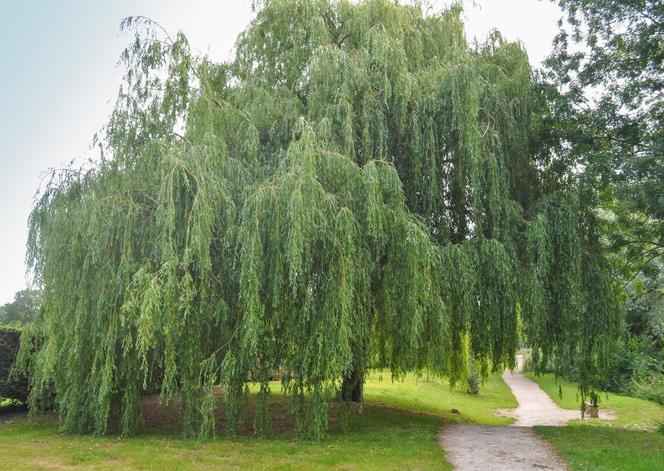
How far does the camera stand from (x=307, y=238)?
8344 millimetres

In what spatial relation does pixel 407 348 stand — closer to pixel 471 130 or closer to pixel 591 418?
pixel 471 130

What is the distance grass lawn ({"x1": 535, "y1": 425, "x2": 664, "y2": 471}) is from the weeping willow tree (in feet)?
3.66

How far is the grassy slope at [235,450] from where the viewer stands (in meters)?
7.66

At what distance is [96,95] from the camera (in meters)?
11.4

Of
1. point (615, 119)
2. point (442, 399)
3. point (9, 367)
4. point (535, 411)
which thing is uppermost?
point (615, 119)

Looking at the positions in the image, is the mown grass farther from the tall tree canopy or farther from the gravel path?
the tall tree canopy

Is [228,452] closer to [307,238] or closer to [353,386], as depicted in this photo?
[307,238]

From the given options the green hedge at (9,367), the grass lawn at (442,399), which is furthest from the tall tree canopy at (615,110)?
the green hedge at (9,367)

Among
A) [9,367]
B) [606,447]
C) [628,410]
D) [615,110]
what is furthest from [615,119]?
[9,367]

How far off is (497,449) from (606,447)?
1932 mm

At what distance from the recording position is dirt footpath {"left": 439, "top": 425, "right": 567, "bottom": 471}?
25.7 ft

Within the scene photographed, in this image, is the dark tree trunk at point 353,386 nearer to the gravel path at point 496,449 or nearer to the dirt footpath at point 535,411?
the gravel path at point 496,449

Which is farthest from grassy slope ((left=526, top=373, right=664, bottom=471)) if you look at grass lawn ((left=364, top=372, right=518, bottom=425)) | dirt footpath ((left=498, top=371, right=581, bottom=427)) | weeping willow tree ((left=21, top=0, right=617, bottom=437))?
grass lawn ((left=364, top=372, right=518, bottom=425))

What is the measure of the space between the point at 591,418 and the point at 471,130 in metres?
10.6
